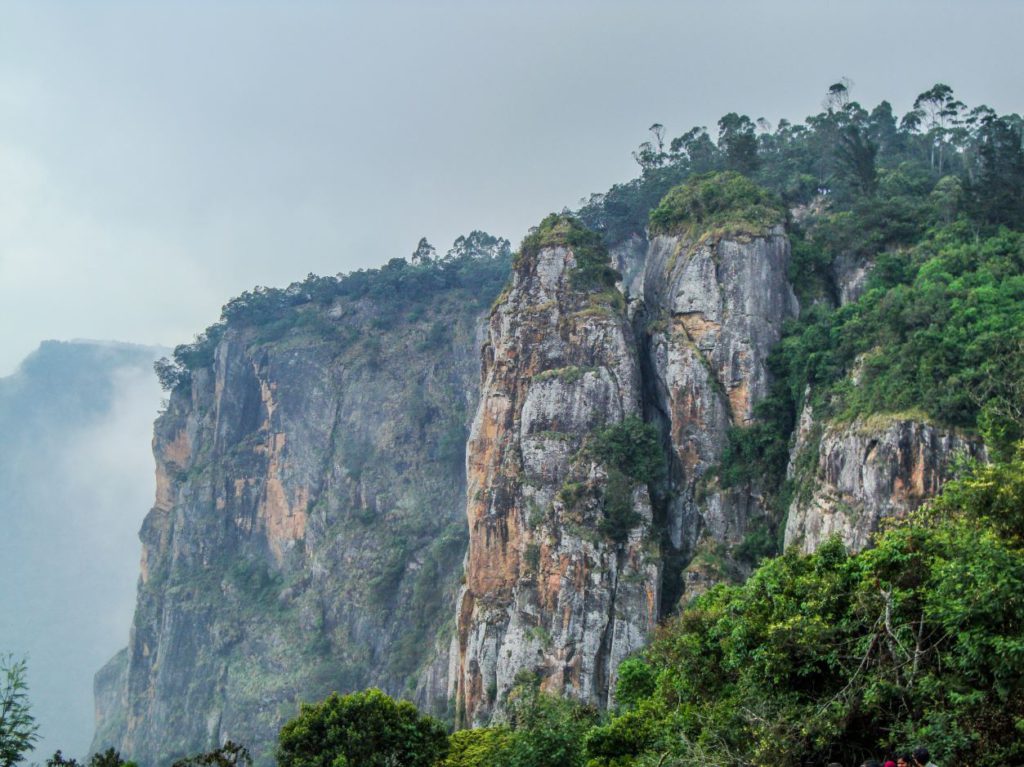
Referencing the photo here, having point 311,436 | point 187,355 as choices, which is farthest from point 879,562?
point 187,355

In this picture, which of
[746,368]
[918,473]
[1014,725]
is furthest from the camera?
[746,368]

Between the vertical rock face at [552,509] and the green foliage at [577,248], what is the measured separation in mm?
429

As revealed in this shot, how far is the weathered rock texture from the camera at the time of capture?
55.8 meters

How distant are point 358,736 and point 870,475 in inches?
740

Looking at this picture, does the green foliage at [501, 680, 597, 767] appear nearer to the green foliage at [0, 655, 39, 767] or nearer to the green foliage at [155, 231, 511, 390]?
the green foliage at [0, 655, 39, 767]

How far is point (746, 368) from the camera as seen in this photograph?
37344 millimetres

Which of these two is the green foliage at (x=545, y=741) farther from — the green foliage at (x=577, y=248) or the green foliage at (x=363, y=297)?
the green foliage at (x=363, y=297)

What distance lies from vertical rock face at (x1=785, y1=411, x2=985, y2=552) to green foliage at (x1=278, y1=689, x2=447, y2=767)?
13.7 m

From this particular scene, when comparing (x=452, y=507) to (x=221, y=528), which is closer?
(x=452, y=507)

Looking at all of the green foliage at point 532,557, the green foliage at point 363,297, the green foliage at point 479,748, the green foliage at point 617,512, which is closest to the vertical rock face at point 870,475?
the green foliage at point 617,512

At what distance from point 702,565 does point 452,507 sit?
2792cm

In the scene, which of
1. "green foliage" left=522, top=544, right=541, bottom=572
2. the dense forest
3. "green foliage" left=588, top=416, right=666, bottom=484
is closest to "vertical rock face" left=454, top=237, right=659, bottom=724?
"green foliage" left=522, top=544, right=541, bottom=572

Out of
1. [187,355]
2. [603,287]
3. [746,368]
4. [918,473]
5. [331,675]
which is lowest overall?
[331,675]

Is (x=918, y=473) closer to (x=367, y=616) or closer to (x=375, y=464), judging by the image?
(x=367, y=616)
